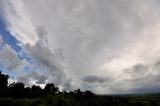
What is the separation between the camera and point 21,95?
6363 inches

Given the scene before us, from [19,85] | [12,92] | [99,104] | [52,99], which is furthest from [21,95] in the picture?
[99,104]

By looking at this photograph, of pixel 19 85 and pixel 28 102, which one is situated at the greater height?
pixel 19 85

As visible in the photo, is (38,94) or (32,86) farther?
(32,86)

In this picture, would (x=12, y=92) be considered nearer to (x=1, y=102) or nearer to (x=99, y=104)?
(x=1, y=102)

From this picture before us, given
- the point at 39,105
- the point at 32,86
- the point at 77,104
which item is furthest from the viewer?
the point at 32,86

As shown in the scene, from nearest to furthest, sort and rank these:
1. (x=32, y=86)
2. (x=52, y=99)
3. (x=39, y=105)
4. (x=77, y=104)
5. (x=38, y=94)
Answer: (x=39, y=105) < (x=52, y=99) < (x=77, y=104) < (x=38, y=94) < (x=32, y=86)

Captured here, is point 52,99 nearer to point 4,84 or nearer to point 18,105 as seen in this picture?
point 18,105

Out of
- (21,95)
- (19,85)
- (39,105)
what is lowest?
(39,105)

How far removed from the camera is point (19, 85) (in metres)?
182

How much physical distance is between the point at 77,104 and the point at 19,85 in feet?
190

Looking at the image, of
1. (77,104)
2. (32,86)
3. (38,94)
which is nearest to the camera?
(77,104)

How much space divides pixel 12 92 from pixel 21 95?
8973mm

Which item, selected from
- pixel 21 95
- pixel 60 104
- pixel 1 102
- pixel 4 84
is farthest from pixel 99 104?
pixel 4 84

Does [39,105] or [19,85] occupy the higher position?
[19,85]
